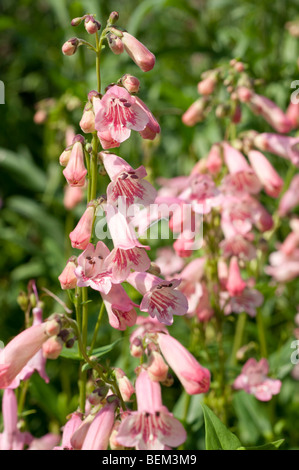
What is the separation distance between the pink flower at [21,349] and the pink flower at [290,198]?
1.69 m

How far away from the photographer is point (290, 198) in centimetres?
313

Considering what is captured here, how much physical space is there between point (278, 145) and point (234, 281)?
61cm

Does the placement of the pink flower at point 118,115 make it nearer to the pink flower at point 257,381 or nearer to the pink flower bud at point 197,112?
the pink flower bud at point 197,112

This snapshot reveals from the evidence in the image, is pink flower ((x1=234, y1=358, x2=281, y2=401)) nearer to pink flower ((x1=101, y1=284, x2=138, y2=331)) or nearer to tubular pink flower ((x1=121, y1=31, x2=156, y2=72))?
pink flower ((x1=101, y1=284, x2=138, y2=331))

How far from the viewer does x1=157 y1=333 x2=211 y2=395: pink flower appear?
5.02ft

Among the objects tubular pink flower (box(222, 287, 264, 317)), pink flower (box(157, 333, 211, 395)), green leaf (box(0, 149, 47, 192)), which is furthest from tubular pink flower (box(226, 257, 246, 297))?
green leaf (box(0, 149, 47, 192))

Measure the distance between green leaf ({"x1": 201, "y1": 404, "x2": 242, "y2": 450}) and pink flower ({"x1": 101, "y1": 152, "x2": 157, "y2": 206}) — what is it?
0.56 metres

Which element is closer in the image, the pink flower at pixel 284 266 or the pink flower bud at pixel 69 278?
the pink flower bud at pixel 69 278

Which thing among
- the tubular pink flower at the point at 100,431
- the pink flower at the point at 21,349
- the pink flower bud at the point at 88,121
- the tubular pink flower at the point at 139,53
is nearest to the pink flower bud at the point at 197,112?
the tubular pink flower at the point at 139,53

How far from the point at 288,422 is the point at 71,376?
1.10 meters

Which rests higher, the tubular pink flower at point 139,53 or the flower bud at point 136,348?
the tubular pink flower at point 139,53

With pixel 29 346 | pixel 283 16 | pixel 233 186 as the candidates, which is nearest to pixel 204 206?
pixel 233 186

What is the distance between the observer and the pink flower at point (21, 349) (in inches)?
59.0
